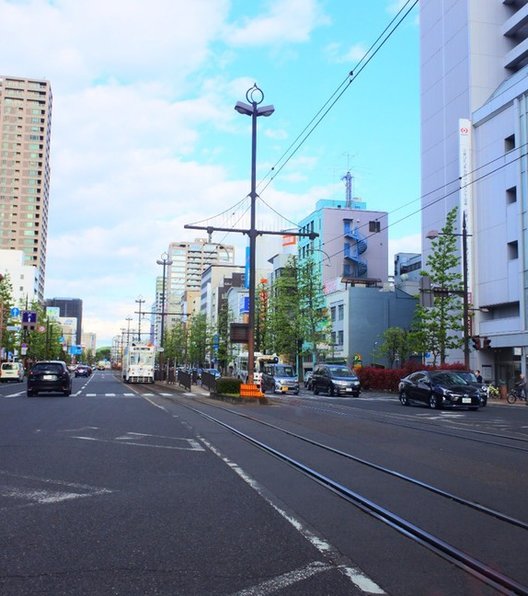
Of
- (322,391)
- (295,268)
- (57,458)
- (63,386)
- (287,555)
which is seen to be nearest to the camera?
(287,555)

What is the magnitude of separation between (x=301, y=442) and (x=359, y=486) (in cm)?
465

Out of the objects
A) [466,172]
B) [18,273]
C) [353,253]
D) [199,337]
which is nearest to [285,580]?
[466,172]

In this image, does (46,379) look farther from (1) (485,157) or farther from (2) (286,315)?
(1) (485,157)

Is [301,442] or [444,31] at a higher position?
[444,31]

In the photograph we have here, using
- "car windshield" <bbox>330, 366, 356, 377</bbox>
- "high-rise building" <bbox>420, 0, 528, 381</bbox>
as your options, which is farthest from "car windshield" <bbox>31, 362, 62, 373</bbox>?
"high-rise building" <bbox>420, 0, 528, 381</bbox>

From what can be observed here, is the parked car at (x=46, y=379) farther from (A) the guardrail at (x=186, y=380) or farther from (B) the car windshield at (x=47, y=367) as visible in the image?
(A) the guardrail at (x=186, y=380)

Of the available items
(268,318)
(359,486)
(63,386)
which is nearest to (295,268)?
(268,318)

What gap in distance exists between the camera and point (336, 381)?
3800 cm

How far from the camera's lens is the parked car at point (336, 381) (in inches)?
1480

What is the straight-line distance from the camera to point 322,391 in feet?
131

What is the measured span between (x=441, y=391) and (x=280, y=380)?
60.7 feet

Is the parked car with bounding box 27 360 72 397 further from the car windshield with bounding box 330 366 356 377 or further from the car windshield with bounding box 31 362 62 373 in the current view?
the car windshield with bounding box 330 366 356 377

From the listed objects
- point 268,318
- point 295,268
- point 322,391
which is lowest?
point 322,391

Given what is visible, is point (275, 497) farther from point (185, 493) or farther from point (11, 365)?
point (11, 365)
